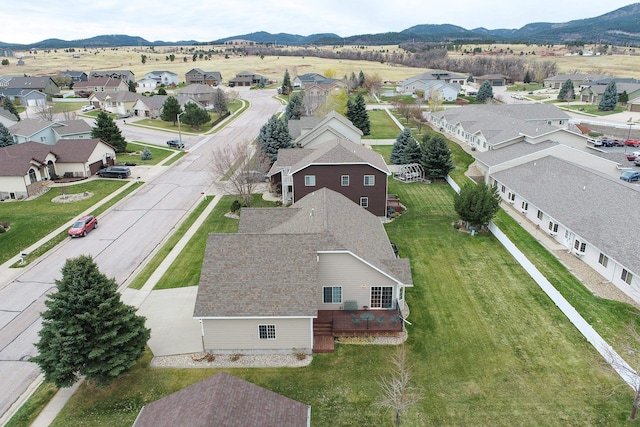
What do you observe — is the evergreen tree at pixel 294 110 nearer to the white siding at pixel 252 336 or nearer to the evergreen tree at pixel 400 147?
the evergreen tree at pixel 400 147

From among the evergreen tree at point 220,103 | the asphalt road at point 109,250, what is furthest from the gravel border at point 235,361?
the evergreen tree at point 220,103

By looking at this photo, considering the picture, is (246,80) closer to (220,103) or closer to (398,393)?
(220,103)

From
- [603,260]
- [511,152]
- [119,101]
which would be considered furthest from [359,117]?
[603,260]

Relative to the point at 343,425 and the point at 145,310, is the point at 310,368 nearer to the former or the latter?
the point at 343,425

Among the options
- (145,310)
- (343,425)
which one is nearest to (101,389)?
(145,310)

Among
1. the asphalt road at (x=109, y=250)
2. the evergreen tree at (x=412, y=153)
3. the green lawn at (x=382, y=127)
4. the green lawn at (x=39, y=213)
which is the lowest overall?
the asphalt road at (x=109, y=250)

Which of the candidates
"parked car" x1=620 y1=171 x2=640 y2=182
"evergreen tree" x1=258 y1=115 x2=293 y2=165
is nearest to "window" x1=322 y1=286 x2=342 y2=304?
"evergreen tree" x1=258 y1=115 x2=293 y2=165
